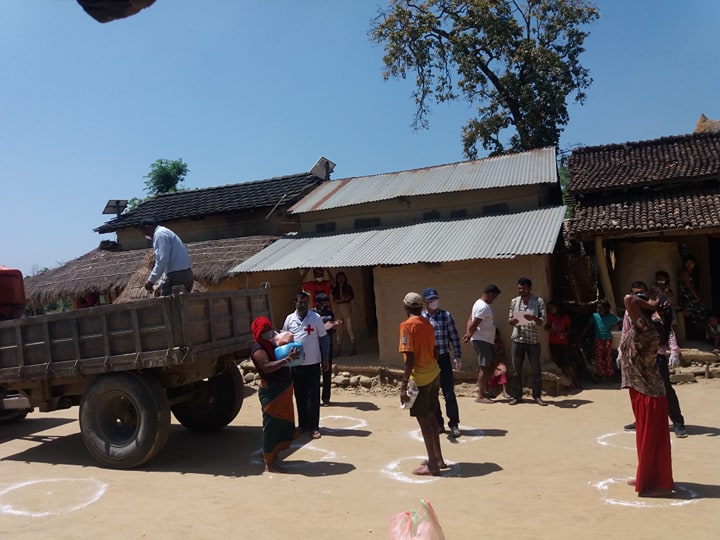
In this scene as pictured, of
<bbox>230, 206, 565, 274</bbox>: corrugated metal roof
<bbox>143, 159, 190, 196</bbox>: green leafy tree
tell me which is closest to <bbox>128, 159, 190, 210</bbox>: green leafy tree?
<bbox>143, 159, 190, 196</bbox>: green leafy tree

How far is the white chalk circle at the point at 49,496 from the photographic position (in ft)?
16.4

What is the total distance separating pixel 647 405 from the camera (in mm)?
4457

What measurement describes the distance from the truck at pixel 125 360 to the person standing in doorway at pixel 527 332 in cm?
393

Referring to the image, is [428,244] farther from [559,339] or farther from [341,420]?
[341,420]

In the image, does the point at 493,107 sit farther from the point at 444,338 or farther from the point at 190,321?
the point at 190,321

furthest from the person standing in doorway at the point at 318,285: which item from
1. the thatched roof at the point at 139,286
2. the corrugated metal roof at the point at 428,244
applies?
the thatched roof at the point at 139,286

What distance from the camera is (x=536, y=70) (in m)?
19.6

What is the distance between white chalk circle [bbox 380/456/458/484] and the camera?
17.1ft

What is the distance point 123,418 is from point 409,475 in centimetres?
345

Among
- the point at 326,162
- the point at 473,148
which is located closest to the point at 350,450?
the point at 326,162

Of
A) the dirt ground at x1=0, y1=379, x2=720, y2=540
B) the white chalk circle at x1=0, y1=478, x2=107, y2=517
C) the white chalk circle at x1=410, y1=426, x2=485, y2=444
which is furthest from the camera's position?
the white chalk circle at x1=410, y1=426, x2=485, y2=444

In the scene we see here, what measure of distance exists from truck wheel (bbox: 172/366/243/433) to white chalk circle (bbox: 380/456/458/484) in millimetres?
2551

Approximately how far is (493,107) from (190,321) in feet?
58.3

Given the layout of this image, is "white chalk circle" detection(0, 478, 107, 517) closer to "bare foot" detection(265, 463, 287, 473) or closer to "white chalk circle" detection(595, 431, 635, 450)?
"bare foot" detection(265, 463, 287, 473)
